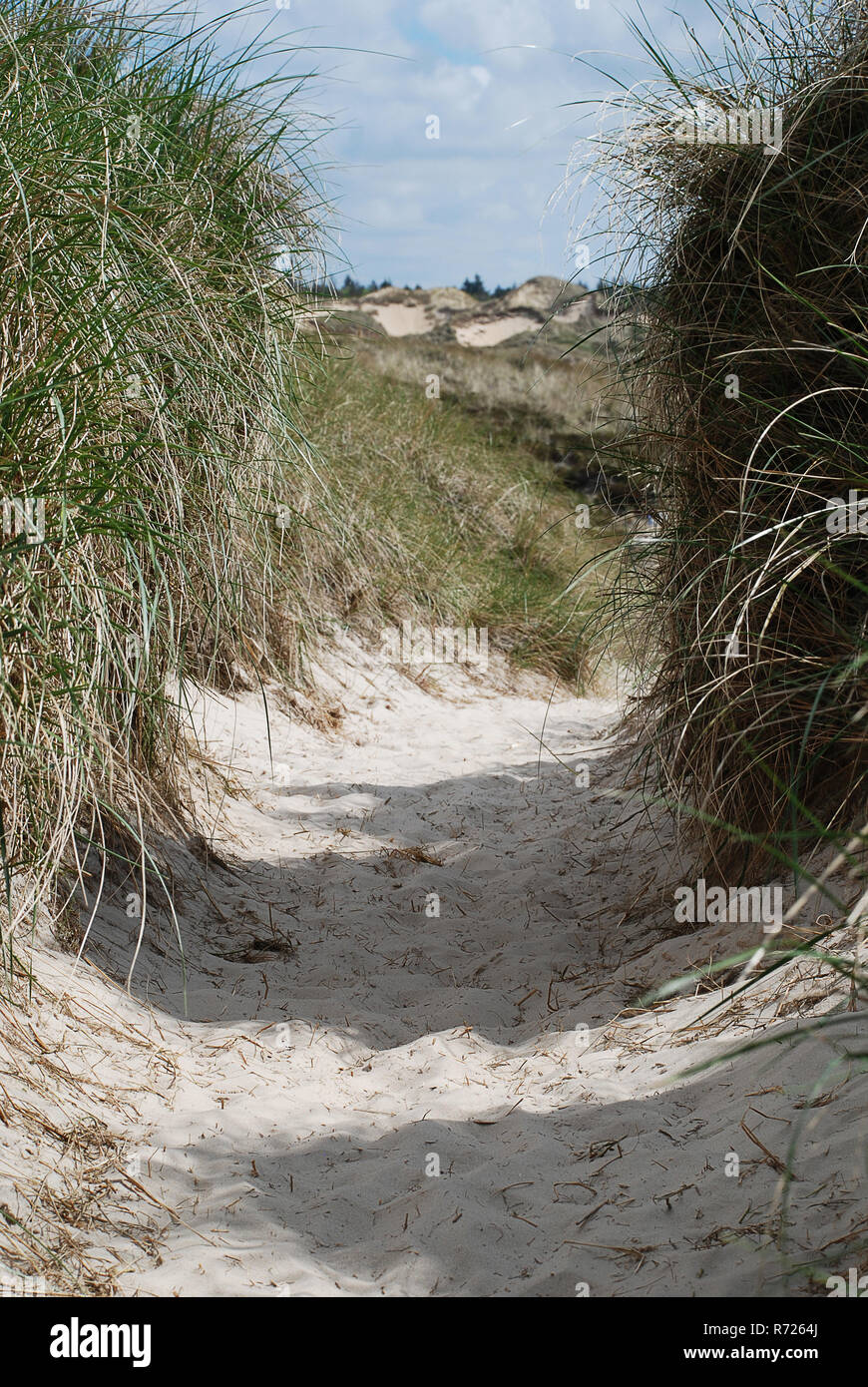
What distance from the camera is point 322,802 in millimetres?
5395

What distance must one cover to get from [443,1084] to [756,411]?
2.09m

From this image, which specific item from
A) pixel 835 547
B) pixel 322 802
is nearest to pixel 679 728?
pixel 835 547

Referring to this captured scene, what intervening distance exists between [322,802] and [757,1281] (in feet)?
12.5

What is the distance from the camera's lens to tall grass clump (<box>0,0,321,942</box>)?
7.73ft

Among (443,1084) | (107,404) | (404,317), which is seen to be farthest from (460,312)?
(443,1084)

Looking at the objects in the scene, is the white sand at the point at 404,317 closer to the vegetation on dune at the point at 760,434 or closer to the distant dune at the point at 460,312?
the distant dune at the point at 460,312

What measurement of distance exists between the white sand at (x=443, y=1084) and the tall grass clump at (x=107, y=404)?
1.87 feet

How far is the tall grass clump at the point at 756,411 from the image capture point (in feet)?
9.13

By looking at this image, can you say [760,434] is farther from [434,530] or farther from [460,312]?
[460,312]

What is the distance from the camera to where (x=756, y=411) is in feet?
10.1

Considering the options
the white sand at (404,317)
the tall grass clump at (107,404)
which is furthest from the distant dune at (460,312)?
the tall grass clump at (107,404)

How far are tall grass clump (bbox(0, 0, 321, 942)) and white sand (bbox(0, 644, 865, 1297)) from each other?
569 mm

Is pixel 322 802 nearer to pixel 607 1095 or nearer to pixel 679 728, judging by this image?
pixel 679 728

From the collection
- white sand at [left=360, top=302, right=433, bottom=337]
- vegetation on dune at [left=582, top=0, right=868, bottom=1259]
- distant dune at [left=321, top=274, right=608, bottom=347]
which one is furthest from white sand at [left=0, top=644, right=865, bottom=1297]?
white sand at [left=360, top=302, right=433, bottom=337]
